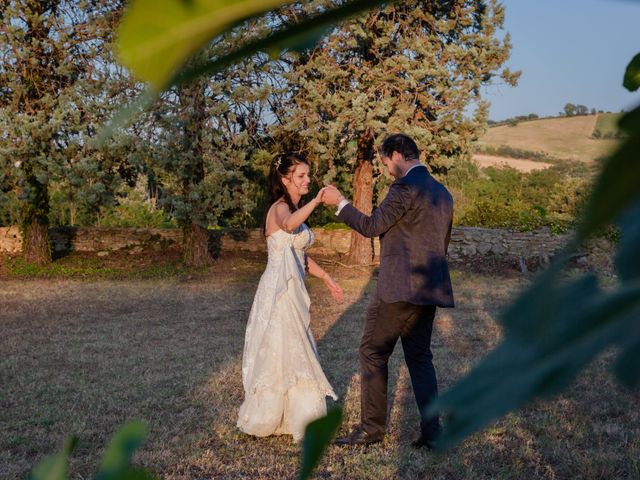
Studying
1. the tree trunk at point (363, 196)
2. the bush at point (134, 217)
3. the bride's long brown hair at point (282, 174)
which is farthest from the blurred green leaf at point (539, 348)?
the bush at point (134, 217)

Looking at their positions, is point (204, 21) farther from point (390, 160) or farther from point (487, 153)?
point (487, 153)

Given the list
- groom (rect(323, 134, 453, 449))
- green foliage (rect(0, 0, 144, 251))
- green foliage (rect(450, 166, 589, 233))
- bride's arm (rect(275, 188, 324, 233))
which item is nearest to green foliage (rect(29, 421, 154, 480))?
groom (rect(323, 134, 453, 449))

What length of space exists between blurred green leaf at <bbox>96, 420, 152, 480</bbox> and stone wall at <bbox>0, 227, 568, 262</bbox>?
1317 cm

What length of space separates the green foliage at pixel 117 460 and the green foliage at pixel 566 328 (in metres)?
0.08

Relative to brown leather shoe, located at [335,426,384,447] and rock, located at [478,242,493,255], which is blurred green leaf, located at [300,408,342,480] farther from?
rock, located at [478,242,493,255]

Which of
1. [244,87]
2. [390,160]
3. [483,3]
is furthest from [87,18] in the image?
[390,160]

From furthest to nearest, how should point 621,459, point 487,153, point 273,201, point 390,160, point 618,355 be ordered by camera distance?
1. point 487,153
2. point 273,201
3. point 390,160
4. point 621,459
5. point 618,355

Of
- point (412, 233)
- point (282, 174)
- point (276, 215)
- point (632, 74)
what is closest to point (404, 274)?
point (412, 233)

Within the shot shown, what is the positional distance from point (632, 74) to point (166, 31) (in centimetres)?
22

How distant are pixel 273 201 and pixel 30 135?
27.0 ft

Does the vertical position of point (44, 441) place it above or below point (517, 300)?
below

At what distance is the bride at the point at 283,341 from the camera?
4207 mm

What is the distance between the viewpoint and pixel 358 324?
8.01 meters

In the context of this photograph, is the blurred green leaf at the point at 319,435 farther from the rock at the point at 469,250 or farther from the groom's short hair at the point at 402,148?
the rock at the point at 469,250
